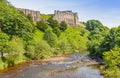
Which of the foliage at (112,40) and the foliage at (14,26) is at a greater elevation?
the foliage at (14,26)

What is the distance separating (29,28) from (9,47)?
26.0 m

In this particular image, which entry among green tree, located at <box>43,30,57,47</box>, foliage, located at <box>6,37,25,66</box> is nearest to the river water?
foliage, located at <box>6,37,25,66</box>

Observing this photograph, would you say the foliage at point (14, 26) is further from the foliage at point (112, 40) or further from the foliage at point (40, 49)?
the foliage at point (112, 40)

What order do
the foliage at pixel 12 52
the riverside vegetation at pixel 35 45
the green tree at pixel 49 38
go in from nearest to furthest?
1. the riverside vegetation at pixel 35 45
2. the foliage at pixel 12 52
3. the green tree at pixel 49 38

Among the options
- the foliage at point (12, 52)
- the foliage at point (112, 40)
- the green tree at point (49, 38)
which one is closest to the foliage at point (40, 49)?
the foliage at point (12, 52)

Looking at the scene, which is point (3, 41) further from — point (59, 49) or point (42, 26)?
point (42, 26)

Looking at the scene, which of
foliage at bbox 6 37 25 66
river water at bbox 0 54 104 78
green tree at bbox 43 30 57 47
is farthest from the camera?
green tree at bbox 43 30 57 47

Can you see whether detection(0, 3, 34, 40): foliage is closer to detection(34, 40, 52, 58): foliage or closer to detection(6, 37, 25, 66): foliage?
detection(34, 40, 52, 58): foliage

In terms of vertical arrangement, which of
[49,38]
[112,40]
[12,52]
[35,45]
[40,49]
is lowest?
[40,49]

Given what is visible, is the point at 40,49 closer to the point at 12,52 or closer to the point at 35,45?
the point at 35,45

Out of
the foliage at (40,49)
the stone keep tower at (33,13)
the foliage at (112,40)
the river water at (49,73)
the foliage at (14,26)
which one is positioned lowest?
the river water at (49,73)

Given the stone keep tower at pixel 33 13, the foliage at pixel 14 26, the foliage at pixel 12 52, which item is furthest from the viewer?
the stone keep tower at pixel 33 13

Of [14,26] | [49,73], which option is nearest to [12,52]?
[49,73]

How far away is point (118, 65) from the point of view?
69188 mm
